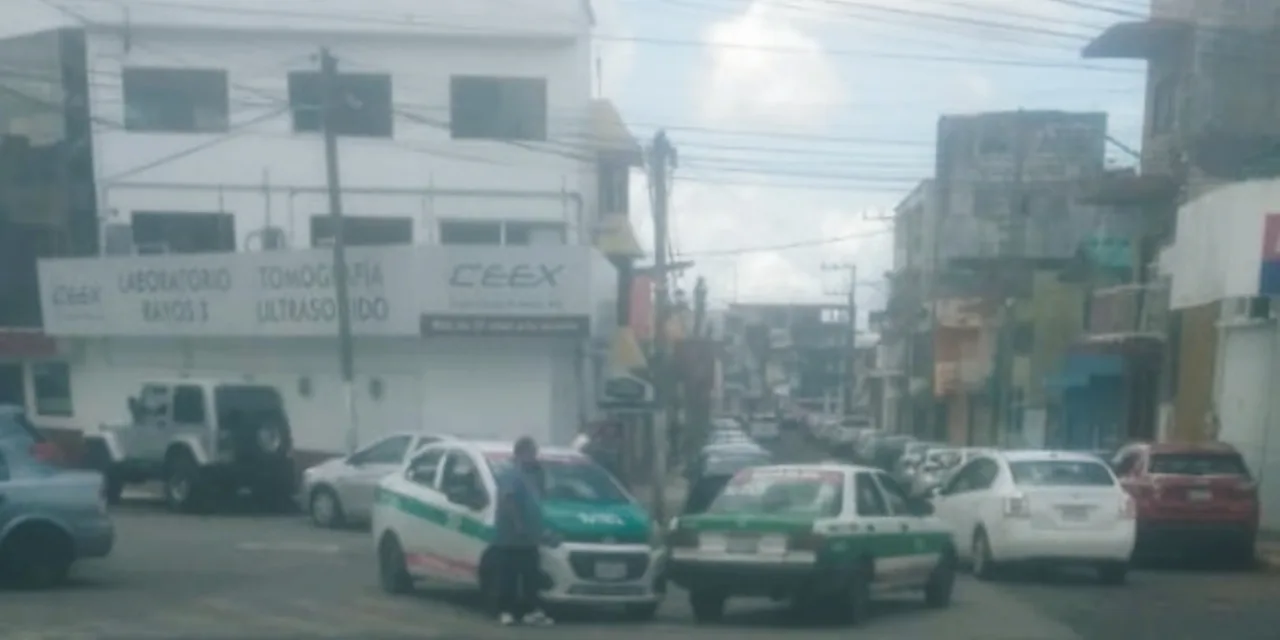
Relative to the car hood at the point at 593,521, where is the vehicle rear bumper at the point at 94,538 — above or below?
below

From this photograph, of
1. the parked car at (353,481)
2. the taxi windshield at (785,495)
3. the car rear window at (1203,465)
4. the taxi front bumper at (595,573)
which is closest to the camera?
the taxi front bumper at (595,573)

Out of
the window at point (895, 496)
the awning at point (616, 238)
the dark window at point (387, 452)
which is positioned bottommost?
the dark window at point (387, 452)

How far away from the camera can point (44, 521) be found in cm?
1908

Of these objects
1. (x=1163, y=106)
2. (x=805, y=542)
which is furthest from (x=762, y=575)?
(x=1163, y=106)

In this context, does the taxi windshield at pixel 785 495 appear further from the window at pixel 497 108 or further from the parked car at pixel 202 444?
the window at pixel 497 108

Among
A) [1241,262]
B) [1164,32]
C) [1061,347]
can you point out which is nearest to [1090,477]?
[1241,262]

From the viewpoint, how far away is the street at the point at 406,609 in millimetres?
16984

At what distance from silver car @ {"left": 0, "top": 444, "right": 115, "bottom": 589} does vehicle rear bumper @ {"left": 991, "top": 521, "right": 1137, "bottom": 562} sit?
1061 centimetres

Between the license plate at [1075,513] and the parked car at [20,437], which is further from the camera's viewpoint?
the license plate at [1075,513]

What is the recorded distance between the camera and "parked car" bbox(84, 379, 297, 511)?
108 feet

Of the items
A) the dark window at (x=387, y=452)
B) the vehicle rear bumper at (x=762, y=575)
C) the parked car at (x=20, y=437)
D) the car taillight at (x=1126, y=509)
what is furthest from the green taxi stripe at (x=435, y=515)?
the dark window at (x=387, y=452)

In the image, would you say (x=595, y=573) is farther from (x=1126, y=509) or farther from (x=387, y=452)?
(x=387, y=452)

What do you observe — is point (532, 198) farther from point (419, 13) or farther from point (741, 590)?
point (741, 590)

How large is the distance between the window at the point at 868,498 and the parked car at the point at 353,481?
12.5 m
